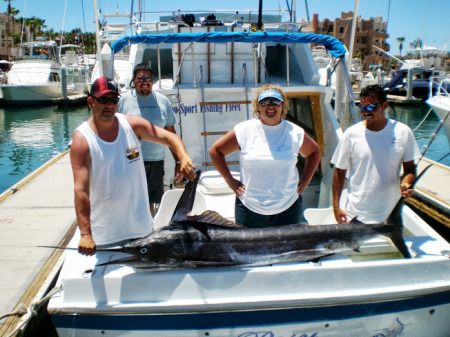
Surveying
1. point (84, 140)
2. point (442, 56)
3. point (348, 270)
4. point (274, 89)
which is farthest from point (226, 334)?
point (442, 56)

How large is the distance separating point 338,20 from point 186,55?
56.5m

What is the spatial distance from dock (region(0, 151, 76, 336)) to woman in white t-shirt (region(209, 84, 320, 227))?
2.08 meters

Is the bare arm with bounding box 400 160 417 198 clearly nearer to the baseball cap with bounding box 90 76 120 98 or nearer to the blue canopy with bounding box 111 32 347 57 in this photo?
the blue canopy with bounding box 111 32 347 57

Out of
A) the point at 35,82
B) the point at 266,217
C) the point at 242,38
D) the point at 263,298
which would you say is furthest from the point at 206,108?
the point at 35,82

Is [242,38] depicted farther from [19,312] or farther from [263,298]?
[19,312]

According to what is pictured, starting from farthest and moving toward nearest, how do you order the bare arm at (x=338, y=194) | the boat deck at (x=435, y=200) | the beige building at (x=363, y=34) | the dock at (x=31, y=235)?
the beige building at (x=363, y=34) < the boat deck at (x=435, y=200) < the dock at (x=31, y=235) < the bare arm at (x=338, y=194)

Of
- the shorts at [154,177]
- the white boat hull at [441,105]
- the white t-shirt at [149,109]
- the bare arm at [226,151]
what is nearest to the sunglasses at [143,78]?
the white t-shirt at [149,109]

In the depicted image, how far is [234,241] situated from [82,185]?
38.1 inches

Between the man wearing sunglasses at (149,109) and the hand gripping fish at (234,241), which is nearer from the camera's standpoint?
the hand gripping fish at (234,241)

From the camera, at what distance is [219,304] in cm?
225

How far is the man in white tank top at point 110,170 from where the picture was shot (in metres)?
2.08

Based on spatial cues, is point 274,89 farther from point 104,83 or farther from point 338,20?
point 338,20

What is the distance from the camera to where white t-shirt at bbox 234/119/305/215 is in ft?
8.58

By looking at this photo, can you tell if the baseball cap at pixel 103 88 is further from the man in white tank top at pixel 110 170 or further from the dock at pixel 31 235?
the dock at pixel 31 235
